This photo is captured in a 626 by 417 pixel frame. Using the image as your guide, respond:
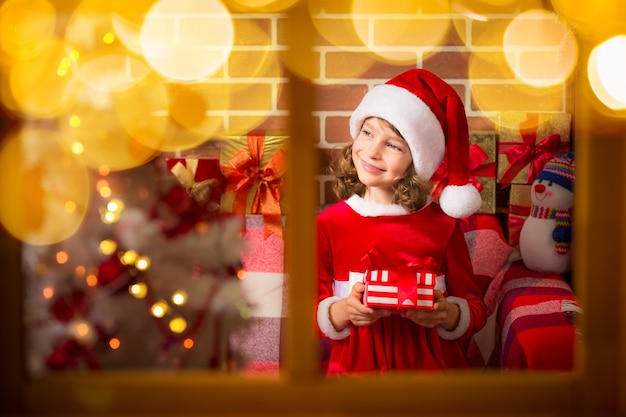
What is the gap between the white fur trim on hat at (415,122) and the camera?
5.44 feet

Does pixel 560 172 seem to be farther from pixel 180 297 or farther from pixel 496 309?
pixel 180 297

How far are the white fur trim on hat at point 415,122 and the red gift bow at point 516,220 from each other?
19.8 inches

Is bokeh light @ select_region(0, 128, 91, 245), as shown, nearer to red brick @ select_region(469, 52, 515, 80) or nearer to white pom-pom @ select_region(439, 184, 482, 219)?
white pom-pom @ select_region(439, 184, 482, 219)

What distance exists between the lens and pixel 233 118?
2281 mm

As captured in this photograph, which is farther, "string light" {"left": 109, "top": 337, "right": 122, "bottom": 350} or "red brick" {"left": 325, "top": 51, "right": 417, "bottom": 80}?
"red brick" {"left": 325, "top": 51, "right": 417, "bottom": 80}

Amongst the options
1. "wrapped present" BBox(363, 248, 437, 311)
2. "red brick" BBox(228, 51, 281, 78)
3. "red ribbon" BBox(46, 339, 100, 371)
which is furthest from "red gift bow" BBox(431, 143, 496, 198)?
"red ribbon" BBox(46, 339, 100, 371)

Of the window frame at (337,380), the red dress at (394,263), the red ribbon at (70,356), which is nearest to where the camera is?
the window frame at (337,380)

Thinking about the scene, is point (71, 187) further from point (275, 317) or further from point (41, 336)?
point (275, 317)

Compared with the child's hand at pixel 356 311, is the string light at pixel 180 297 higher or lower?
higher

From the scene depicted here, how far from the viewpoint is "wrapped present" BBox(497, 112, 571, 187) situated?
2.09 metres

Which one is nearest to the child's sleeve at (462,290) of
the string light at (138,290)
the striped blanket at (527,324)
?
the striped blanket at (527,324)

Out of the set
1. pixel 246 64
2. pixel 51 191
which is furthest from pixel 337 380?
pixel 246 64

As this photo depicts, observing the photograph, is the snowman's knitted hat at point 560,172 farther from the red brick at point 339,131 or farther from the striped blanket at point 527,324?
the red brick at point 339,131

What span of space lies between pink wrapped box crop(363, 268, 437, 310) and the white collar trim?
0.19 m
